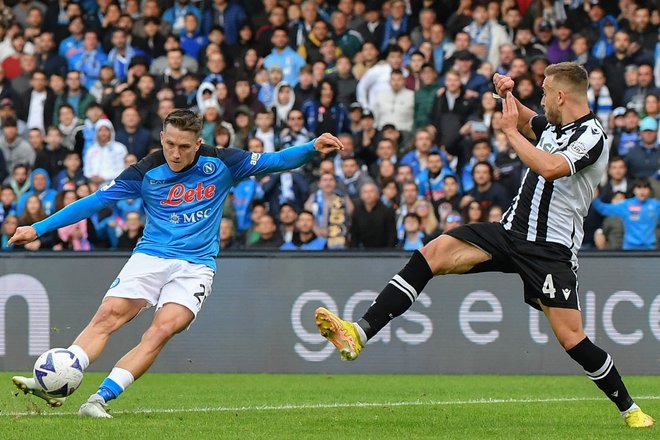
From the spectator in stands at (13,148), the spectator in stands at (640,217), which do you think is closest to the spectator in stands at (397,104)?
the spectator in stands at (640,217)

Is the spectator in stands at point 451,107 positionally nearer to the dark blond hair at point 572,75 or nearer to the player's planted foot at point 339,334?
the dark blond hair at point 572,75

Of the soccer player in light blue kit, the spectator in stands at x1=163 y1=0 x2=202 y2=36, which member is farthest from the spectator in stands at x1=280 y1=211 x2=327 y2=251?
the soccer player in light blue kit

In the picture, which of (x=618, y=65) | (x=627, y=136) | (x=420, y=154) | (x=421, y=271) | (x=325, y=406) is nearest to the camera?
(x=421, y=271)

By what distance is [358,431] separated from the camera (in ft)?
27.4

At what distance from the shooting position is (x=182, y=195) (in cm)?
905

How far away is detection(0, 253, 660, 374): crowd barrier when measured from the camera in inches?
539

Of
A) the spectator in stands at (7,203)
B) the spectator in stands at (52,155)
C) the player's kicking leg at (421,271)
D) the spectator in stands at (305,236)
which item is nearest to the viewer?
the player's kicking leg at (421,271)

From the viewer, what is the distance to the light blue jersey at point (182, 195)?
9023 millimetres

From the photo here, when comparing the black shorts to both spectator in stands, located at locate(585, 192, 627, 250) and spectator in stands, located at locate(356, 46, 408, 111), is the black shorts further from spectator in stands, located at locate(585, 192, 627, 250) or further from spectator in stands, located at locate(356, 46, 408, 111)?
spectator in stands, located at locate(356, 46, 408, 111)

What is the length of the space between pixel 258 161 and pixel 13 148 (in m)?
10.1

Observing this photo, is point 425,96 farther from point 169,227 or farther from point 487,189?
point 169,227

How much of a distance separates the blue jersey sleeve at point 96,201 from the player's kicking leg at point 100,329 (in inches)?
24.6

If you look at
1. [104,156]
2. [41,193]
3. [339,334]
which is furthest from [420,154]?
[339,334]

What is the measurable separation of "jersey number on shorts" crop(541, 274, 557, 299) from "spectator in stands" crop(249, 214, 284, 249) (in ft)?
24.1
